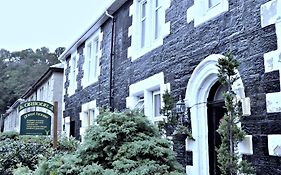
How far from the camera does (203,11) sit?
6.61 m

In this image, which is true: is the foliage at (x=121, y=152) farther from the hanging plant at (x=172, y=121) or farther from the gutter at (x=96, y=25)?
the gutter at (x=96, y=25)

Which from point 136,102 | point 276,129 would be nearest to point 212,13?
point 276,129

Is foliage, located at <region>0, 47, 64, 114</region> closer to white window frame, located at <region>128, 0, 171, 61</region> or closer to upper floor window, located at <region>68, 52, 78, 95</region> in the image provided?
upper floor window, located at <region>68, 52, 78, 95</region>

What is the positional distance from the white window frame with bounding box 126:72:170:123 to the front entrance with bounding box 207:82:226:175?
4.60ft

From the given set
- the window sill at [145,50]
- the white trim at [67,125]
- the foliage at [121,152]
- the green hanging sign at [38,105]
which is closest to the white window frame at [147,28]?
the window sill at [145,50]

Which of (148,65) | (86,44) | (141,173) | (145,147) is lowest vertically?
(141,173)

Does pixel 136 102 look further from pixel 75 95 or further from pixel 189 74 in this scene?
pixel 75 95

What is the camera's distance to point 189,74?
6.75 m

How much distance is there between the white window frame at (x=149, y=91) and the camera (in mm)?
7968

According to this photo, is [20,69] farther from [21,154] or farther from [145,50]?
[145,50]

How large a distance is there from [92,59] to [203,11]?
26.0 ft

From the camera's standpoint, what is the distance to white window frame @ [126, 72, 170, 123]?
7968 mm

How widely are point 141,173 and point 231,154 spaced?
4.39 ft

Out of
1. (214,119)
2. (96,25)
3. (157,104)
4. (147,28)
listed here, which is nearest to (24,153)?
(157,104)
